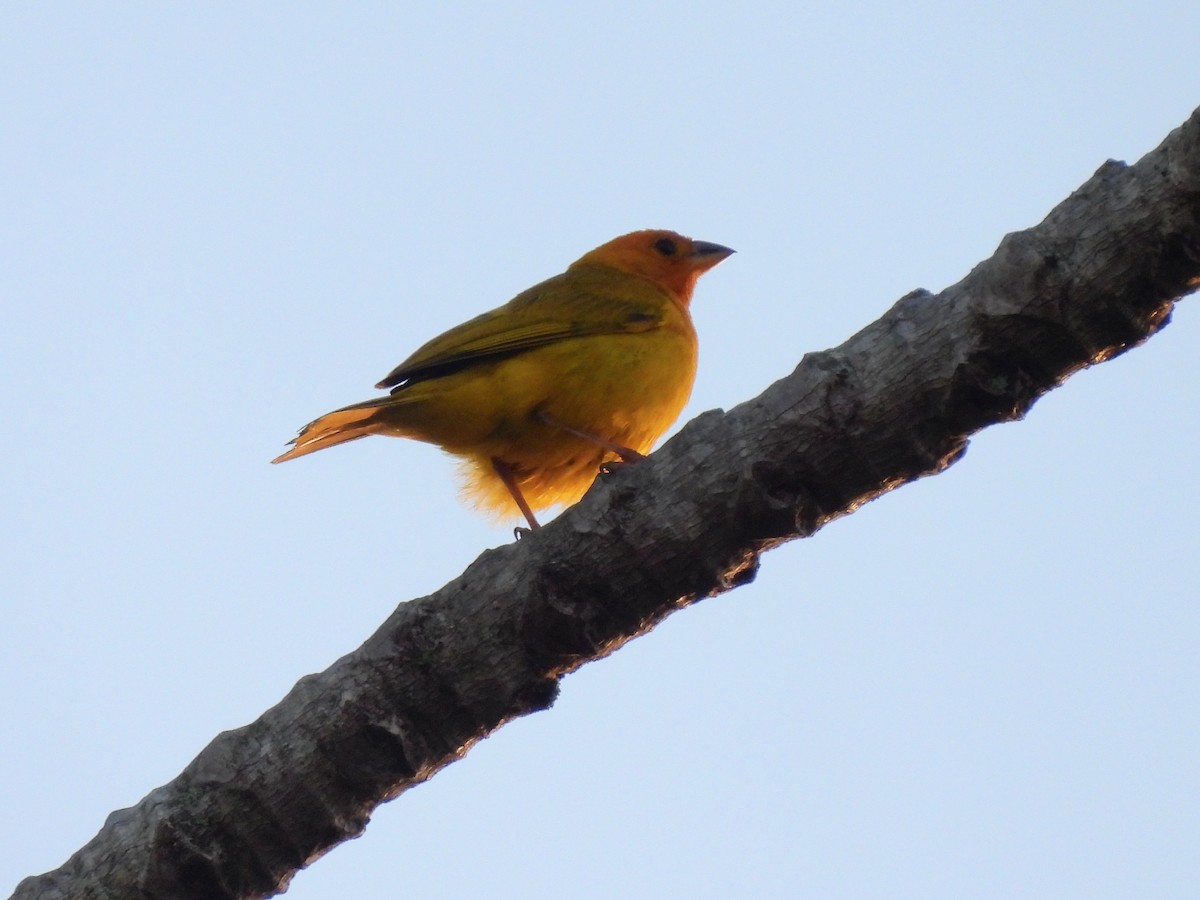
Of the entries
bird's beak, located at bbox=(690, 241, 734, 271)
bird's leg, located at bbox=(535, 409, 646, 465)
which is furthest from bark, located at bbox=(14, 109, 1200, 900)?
bird's beak, located at bbox=(690, 241, 734, 271)

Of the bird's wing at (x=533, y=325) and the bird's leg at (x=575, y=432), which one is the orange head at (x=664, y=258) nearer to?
the bird's wing at (x=533, y=325)

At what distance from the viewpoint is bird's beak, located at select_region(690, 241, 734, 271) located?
7.51 meters

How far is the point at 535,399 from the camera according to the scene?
5.23 m

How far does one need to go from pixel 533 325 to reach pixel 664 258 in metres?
2.10

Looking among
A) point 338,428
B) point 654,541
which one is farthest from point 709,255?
point 654,541

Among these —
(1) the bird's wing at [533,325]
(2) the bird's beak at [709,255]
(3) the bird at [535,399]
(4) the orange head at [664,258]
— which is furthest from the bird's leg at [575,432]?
(2) the bird's beak at [709,255]

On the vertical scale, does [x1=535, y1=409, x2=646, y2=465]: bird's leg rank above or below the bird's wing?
below

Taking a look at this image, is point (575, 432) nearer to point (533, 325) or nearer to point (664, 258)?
point (533, 325)

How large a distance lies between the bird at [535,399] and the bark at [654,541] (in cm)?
183

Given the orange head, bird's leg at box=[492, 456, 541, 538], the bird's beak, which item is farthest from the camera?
the bird's beak

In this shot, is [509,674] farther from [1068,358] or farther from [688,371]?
[688,371]

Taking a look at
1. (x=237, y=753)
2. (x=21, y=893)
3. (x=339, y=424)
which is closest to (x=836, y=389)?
(x=237, y=753)

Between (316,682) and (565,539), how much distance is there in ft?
2.53

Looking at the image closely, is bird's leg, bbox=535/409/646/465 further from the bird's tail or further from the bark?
the bark
